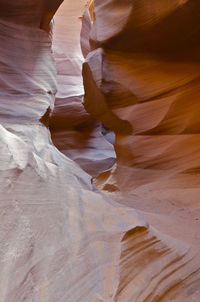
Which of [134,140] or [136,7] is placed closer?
[136,7]

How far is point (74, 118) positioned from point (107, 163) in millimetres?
1946

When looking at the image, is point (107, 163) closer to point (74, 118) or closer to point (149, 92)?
point (74, 118)

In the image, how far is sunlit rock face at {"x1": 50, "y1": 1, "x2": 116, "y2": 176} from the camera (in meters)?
9.65

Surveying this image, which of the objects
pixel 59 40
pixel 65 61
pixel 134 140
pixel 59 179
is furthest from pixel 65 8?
pixel 59 179

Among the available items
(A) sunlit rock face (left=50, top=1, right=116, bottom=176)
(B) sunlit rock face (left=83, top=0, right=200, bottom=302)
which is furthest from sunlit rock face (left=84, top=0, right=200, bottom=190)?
(A) sunlit rock face (left=50, top=1, right=116, bottom=176)

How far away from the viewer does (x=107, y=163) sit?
9367 millimetres

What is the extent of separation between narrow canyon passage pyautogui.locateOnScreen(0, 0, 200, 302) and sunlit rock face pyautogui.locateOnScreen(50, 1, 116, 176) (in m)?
0.06

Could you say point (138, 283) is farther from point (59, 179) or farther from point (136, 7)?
point (136, 7)

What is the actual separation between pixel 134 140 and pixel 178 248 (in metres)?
3.84

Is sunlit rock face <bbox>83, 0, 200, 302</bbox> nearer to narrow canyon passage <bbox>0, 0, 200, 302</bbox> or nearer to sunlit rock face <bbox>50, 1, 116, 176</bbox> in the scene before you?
narrow canyon passage <bbox>0, 0, 200, 302</bbox>

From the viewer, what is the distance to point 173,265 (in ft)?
6.64

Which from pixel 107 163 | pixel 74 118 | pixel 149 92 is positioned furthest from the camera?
pixel 74 118

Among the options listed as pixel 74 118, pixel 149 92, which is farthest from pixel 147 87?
pixel 74 118

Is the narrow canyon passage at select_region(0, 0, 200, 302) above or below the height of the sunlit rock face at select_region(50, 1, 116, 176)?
above
